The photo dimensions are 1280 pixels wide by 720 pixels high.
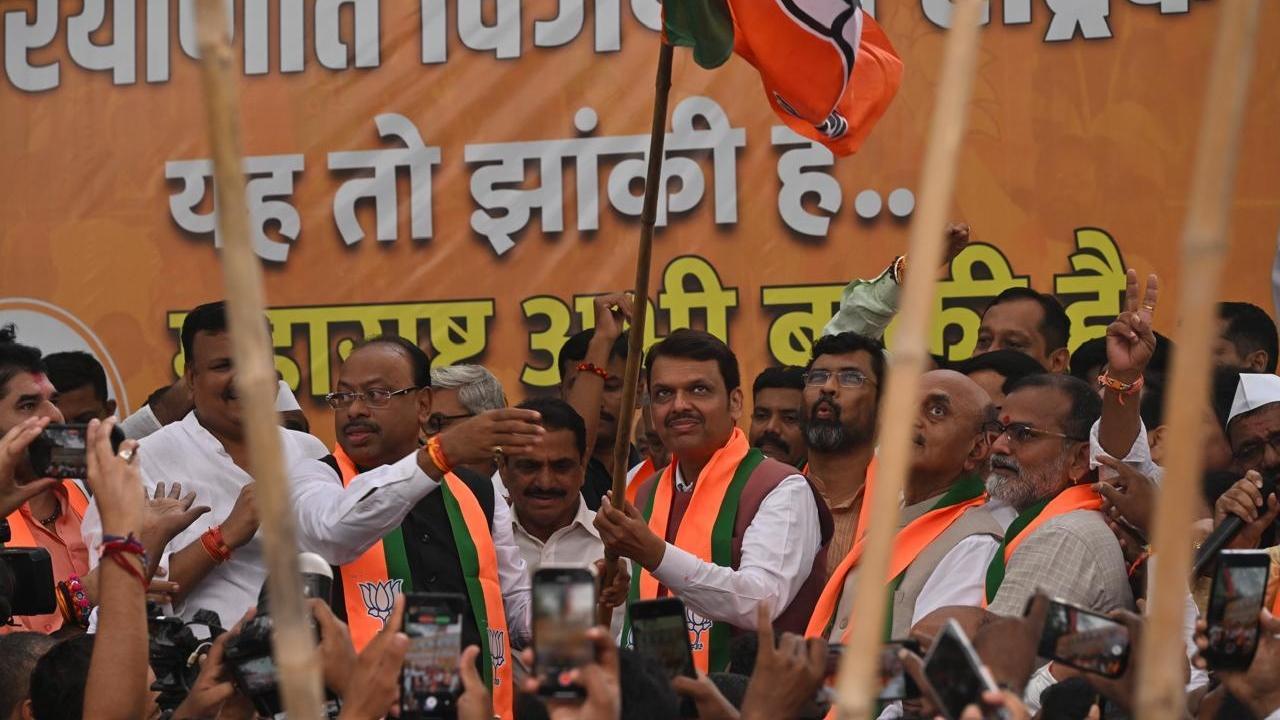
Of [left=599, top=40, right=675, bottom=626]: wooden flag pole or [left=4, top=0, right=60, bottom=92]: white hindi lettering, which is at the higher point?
[left=4, top=0, right=60, bottom=92]: white hindi lettering

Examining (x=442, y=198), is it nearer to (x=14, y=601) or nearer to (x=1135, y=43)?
(x=1135, y=43)

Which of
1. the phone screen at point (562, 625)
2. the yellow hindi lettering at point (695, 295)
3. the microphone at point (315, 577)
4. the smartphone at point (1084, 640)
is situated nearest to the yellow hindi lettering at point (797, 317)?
the yellow hindi lettering at point (695, 295)

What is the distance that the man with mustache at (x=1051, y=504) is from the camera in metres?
3.79

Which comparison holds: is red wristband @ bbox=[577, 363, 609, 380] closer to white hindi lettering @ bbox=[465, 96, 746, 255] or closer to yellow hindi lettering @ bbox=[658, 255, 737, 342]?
yellow hindi lettering @ bbox=[658, 255, 737, 342]

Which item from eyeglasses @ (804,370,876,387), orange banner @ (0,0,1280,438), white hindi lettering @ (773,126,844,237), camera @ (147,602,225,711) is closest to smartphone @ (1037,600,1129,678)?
camera @ (147,602,225,711)

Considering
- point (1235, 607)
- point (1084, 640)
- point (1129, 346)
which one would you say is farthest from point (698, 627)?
point (1084, 640)

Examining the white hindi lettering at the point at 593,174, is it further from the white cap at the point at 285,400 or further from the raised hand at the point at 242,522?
the raised hand at the point at 242,522

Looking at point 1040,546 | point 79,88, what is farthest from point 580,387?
point 79,88

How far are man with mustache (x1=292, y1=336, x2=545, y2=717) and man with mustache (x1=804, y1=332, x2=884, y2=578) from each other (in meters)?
0.92

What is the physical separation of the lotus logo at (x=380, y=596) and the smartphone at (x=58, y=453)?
951 millimetres

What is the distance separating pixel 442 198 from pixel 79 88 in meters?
1.48

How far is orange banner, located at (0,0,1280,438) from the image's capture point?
20.4ft

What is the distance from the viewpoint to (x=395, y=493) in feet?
13.6

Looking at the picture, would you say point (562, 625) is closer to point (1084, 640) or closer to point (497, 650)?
point (1084, 640)
